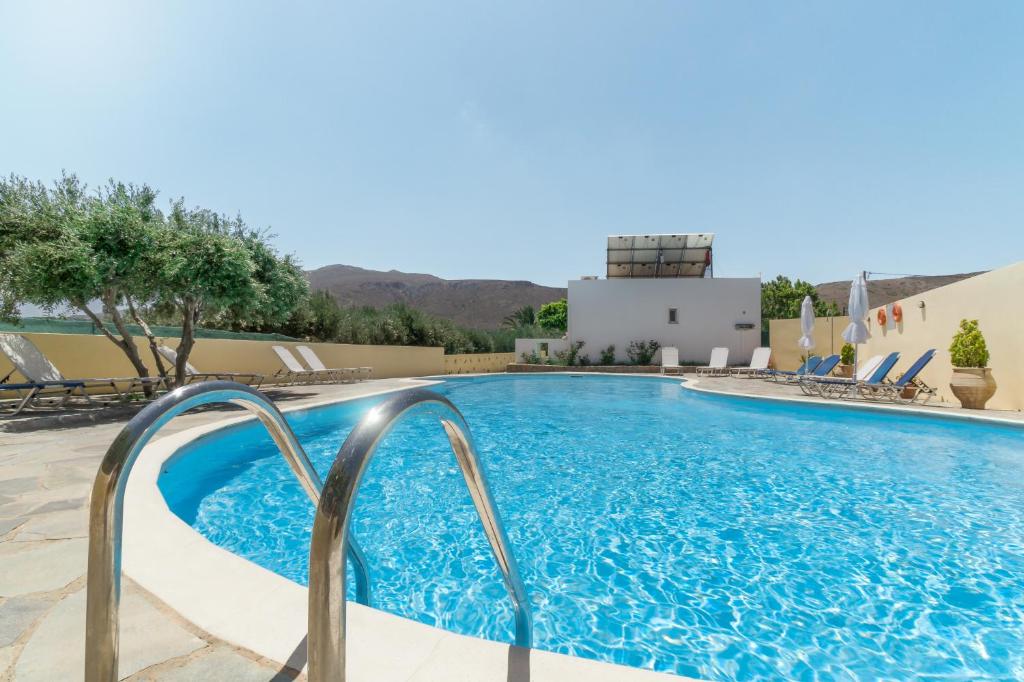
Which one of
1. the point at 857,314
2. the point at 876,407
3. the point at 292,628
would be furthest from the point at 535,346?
the point at 292,628

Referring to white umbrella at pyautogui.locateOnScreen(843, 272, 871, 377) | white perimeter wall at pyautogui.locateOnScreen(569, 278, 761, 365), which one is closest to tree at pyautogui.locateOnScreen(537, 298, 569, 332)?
white perimeter wall at pyautogui.locateOnScreen(569, 278, 761, 365)

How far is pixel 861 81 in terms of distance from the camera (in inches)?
428

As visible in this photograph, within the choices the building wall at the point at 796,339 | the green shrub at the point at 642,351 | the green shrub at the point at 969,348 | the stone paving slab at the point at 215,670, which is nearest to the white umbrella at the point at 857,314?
the green shrub at the point at 969,348

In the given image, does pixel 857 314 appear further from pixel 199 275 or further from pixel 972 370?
pixel 199 275

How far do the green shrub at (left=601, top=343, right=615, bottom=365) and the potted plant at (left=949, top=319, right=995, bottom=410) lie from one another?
44.9ft

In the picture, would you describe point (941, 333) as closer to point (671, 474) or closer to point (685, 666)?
point (671, 474)

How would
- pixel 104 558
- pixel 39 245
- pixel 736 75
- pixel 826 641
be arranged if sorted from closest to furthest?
pixel 104 558, pixel 826 641, pixel 39 245, pixel 736 75

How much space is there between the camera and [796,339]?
60.3 feet

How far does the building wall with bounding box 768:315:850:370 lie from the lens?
17.3 meters

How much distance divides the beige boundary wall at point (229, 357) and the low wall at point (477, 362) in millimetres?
654

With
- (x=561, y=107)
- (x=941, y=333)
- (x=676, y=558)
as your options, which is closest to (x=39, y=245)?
(x=676, y=558)

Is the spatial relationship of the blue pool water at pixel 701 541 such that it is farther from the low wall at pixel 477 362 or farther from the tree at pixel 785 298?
the tree at pixel 785 298

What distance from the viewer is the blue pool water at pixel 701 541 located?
7.86 feet

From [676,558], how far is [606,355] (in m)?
19.1
